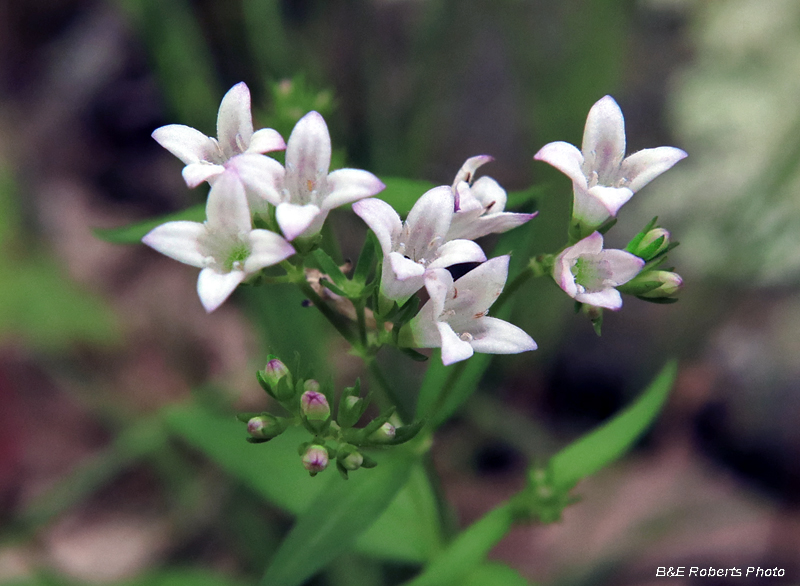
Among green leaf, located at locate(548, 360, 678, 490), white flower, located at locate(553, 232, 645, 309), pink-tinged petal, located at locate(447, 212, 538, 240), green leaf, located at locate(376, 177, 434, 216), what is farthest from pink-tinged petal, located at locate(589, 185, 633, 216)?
green leaf, located at locate(548, 360, 678, 490)

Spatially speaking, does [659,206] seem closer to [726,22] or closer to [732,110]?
[732,110]

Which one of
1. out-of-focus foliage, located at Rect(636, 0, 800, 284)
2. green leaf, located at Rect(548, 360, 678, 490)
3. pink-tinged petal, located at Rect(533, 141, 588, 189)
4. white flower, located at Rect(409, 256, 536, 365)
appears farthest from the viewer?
out-of-focus foliage, located at Rect(636, 0, 800, 284)

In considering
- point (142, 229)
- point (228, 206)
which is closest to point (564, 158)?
point (228, 206)

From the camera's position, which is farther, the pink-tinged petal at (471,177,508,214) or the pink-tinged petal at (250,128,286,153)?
the pink-tinged petal at (471,177,508,214)

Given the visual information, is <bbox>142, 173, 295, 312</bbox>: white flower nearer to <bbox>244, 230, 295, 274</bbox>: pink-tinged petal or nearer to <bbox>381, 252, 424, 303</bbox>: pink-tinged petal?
<bbox>244, 230, 295, 274</bbox>: pink-tinged petal

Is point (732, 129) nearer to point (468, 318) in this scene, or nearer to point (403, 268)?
point (468, 318)

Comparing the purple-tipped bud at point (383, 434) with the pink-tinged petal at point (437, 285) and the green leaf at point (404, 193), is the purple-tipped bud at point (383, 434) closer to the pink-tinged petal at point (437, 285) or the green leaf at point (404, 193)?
the pink-tinged petal at point (437, 285)

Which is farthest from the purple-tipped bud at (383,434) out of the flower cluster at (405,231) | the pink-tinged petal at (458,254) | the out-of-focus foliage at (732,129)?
the out-of-focus foliage at (732,129)

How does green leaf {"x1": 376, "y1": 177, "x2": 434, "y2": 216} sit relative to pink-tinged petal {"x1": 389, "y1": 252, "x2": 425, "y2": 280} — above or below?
below

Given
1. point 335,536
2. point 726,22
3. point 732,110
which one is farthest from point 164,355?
point 726,22
